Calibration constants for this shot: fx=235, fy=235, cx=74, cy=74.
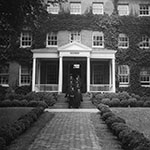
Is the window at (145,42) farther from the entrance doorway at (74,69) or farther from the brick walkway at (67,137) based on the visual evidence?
the brick walkway at (67,137)

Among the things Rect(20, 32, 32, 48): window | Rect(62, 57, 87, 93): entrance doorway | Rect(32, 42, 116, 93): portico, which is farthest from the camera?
Rect(20, 32, 32, 48): window

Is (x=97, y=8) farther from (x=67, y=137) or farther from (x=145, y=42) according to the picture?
(x=67, y=137)

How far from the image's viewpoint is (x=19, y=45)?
25.8 meters

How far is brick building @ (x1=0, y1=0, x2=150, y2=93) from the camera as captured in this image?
81.0 ft

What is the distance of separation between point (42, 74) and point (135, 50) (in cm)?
1057

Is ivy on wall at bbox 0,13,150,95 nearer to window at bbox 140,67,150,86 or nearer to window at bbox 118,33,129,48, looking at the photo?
window at bbox 118,33,129,48

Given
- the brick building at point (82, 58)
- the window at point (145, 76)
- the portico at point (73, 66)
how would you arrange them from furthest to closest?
the window at point (145, 76) → the brick building at point (82, 58) → the portico at point (73, 66)

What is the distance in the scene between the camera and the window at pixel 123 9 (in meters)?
26.9

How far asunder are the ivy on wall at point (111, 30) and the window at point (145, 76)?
1.93ft

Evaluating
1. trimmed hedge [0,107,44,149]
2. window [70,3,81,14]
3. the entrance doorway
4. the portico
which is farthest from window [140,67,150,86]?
trimmed hedge [0,107,44,149]

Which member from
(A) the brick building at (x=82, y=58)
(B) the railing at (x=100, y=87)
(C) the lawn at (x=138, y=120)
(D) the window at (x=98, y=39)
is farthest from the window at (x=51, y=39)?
(C) the lawn at (x=138, y=120)

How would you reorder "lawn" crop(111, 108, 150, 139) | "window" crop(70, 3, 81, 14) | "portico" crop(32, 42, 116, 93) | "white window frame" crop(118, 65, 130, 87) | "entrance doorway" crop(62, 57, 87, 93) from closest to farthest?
"lawn" crop(111, 108, 150, 139)
"portico" crop(32, 42, 116, 93)
"entrance doorway" crop(62, 57, 87, 93)
"white window frame" crop(118, 65, 130, 87)
"window" crop(70, 3, 81, 14)

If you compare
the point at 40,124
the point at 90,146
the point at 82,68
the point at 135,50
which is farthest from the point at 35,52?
the point at 90,146

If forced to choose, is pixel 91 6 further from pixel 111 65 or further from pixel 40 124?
pixel 40 124
